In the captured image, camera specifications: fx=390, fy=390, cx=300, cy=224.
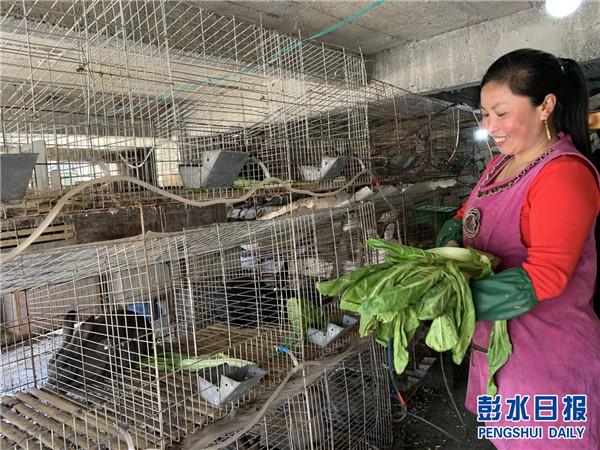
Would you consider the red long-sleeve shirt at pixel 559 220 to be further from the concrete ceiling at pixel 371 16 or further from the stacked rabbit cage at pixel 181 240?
the concrete ceiling at pixel 371 16

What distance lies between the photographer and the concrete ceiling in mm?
1816

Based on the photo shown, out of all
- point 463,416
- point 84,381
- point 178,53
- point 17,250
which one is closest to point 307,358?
point 84,381

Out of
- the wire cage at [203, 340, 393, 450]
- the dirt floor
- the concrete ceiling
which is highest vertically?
the concrete ceiling

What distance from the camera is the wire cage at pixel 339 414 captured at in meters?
1.79

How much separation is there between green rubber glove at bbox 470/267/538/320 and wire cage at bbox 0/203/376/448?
2.44ft

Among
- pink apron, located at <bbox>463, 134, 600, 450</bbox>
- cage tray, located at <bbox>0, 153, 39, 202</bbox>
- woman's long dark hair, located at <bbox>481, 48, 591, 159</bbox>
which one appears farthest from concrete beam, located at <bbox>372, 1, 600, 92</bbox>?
cage tray, located at <bbox>0, 153, 39, 202</bbox>

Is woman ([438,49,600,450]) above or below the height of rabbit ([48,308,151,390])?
above

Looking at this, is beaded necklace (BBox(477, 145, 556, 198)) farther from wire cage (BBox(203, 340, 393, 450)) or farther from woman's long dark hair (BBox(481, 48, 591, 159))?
wire cage (BBox(203, 340, 393, 450))

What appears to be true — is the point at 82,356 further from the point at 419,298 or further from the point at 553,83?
the point at 553,83

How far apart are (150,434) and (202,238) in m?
0.74

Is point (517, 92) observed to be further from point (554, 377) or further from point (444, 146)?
point (444, 146)

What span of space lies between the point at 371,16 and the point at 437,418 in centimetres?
236

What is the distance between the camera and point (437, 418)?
7.88 ft

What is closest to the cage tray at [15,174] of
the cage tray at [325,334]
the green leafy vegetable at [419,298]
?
the green leafy vegetable at [419,298]
